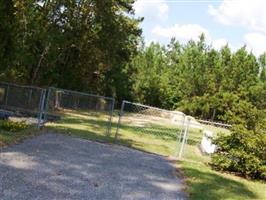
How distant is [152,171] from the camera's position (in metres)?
12.9

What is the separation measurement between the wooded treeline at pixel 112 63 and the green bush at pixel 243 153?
0.76 meters

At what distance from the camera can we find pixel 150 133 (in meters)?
26.5

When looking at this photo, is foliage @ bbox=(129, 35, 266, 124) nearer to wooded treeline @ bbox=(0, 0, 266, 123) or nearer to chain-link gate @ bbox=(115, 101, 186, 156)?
wooded treeline @ bbox=(0, 0, 266, 123)

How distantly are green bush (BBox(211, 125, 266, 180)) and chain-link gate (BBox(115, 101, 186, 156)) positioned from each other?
2.46m

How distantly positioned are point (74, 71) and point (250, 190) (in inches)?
1197

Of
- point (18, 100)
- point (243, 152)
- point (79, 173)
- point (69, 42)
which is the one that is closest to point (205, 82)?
point (69, 42)

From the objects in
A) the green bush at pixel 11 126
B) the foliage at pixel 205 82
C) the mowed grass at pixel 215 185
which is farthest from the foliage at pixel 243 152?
the foliage at pixel 205 82

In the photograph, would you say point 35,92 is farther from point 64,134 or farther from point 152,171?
point 152,171

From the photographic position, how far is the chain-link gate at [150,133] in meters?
18.5

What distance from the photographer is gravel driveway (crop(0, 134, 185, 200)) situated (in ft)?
28.9

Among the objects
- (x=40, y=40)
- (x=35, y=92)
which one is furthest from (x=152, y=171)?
(x=40, y=40)

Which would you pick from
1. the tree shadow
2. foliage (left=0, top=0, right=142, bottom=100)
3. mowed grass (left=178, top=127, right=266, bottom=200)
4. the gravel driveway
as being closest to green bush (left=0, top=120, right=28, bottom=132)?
the gravel driveway

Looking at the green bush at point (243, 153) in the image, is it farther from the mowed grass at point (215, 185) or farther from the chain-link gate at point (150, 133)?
the chain-link gate at point (150, 133)

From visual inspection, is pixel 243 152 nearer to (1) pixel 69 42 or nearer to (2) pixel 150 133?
(2) pixel 150 133
